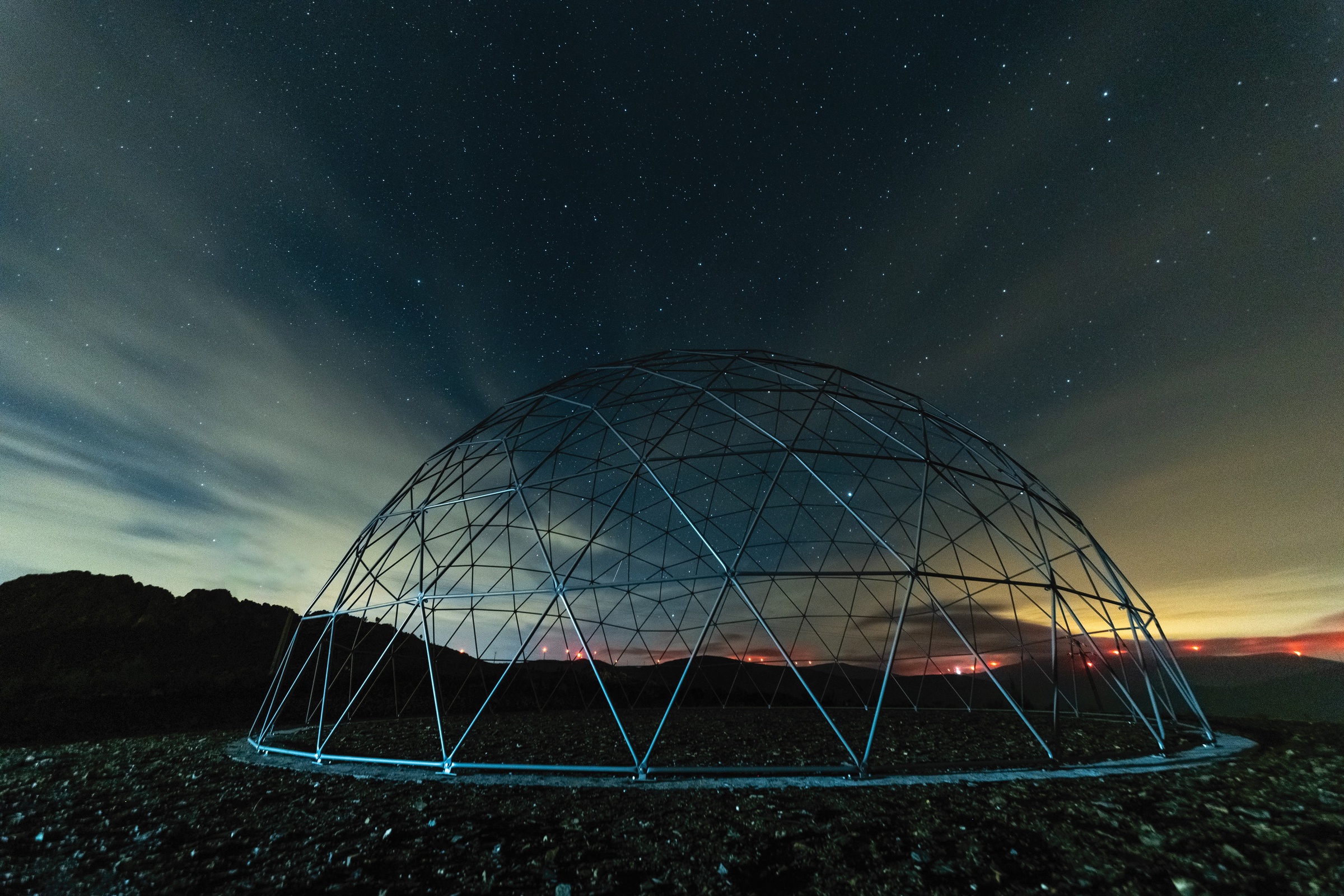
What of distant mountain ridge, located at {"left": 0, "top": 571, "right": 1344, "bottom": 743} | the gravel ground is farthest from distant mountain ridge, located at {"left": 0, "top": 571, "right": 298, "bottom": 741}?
the gravel ground

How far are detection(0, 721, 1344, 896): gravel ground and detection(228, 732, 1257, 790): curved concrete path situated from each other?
366 millimetres

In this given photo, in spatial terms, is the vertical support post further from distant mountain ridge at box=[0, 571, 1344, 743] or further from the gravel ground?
distant mountain ridge at box=[0, 571, 1344, 743]

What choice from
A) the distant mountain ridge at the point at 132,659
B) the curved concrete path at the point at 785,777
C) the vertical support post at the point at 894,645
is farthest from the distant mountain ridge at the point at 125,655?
the vertical support post at the point at 894,645

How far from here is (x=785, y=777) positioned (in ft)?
33.7

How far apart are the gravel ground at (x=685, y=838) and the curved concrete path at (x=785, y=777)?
1.20ft

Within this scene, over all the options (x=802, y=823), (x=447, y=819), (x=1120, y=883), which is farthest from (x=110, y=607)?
(x=1120, y=883)

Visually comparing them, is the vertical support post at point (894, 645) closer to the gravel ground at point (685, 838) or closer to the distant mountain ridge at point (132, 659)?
the gravel ground at point (685, 838)

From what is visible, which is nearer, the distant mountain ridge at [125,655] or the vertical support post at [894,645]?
the vertical support post at [894,645]

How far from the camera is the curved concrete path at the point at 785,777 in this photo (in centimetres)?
973

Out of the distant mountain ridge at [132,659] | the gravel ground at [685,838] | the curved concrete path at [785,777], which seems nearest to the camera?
the gravel ground at [685,838]

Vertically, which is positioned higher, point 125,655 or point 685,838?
point 125,655

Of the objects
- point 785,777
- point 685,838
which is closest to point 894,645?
point 785,777

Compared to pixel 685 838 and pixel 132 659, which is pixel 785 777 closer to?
pixel 685 838

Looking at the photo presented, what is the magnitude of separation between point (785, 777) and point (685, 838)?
12.7ft
